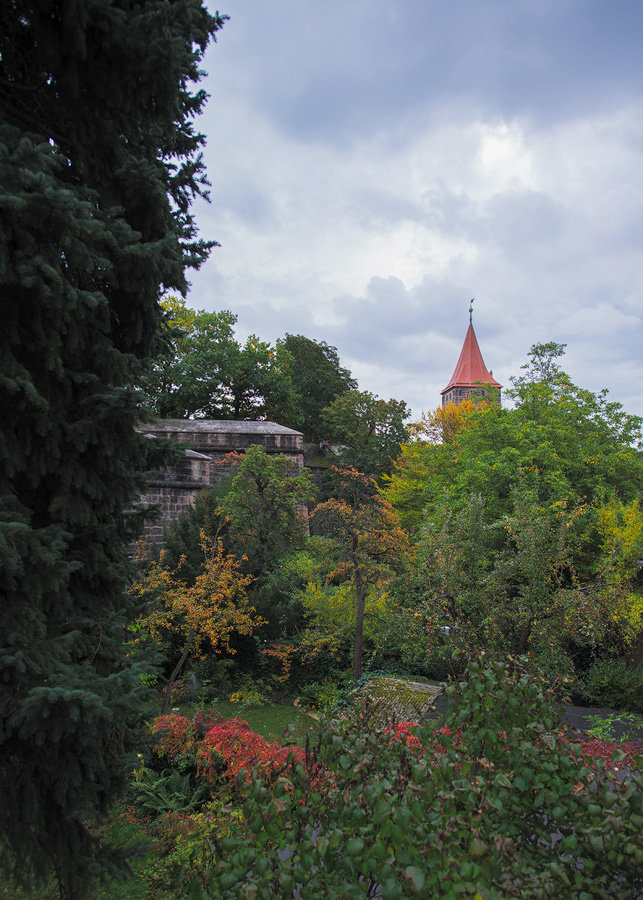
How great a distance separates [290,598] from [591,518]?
7.93 meters

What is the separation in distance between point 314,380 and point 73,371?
1272 inches

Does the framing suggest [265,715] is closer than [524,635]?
No

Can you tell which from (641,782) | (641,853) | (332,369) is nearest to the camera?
(641,853)

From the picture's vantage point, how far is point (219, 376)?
26.3m

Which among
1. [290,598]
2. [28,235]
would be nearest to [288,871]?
[28,235]

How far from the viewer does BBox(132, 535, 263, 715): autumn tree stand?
31.1 ft

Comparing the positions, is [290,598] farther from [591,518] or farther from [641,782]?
[641,782]

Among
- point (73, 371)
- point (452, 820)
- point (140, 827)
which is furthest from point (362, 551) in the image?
point (452, 820)

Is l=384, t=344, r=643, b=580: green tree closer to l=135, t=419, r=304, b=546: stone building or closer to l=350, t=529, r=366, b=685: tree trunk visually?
l=350, t=529, r=366, b=685: tree trunk

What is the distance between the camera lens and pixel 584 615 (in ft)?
28.2

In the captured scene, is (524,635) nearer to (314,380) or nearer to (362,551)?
(362,551)

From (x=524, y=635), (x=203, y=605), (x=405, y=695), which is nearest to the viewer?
(x=524, y=635)

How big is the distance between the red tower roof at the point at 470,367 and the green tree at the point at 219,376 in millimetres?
25935

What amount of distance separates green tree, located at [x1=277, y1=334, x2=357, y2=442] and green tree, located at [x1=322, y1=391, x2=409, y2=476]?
4.89m
